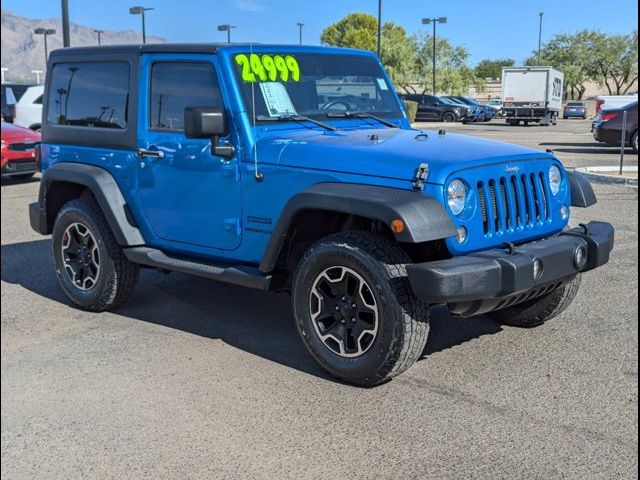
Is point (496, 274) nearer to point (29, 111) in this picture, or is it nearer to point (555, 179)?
point (555, 179)

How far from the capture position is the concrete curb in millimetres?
12812

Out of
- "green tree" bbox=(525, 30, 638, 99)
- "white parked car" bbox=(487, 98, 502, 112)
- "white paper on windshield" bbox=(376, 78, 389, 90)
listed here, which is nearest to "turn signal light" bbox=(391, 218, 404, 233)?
"white paper on windshield" bbox=(376, 78, 389, 90)

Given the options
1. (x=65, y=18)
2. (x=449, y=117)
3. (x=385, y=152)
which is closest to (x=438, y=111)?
(x=449, y=117)

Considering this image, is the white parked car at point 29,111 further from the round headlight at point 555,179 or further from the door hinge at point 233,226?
the round headlight at point 555,179

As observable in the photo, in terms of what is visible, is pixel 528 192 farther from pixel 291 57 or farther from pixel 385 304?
pixel 291 57

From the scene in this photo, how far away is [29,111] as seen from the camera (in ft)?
60.0

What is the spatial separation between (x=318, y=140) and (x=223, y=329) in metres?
1.54

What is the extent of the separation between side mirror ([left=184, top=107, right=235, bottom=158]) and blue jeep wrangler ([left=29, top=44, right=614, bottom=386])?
1cm

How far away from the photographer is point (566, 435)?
11.5ft

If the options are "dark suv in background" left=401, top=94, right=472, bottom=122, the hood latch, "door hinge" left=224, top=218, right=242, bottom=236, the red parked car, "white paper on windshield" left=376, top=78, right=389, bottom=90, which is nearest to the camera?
the hood latch

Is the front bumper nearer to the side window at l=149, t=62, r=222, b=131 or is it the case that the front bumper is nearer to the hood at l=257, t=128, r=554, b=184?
the hood at l=257, t=128, r=554, b=184

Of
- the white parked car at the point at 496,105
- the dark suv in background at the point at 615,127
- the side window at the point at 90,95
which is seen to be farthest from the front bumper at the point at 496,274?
the white parked car at the point at 496,105

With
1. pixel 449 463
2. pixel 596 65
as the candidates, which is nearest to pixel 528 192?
pixel 449 463

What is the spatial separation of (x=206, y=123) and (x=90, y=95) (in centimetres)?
171
